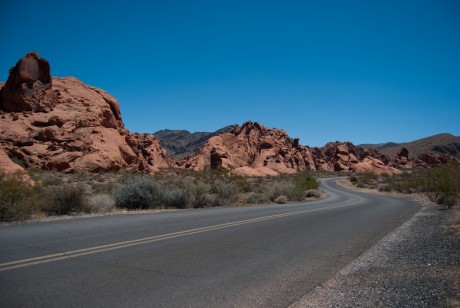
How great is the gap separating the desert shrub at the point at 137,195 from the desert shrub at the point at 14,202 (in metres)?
4.96

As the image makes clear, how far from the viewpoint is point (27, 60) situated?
43.7 metres

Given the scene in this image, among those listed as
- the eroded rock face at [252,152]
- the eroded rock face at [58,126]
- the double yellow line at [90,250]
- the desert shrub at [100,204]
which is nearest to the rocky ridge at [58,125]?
the eroded rock face at [58,126]

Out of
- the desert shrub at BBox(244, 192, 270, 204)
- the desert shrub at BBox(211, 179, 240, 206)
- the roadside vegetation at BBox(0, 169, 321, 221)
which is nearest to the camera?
the roadside vegetation at BBox(0, 169, 321, 221)

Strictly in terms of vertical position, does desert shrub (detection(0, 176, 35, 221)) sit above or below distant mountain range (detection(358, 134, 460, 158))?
below

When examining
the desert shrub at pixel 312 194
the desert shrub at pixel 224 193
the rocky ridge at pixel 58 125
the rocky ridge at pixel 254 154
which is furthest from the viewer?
the rocky ridge at pixel 254 154

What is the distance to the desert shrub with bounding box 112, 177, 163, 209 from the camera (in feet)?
53.7

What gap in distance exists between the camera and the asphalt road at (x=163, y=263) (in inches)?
181

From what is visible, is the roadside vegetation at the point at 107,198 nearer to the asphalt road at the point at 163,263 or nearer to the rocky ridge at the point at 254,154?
the asphalt road at the point at 163,263

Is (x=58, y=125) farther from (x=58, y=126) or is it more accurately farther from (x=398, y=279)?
(x=398, y=279)

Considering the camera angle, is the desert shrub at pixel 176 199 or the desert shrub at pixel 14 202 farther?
the desert shrub at pixel 176 199

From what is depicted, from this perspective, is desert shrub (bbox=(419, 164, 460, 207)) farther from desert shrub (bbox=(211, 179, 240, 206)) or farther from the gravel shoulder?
the gravel shoulder

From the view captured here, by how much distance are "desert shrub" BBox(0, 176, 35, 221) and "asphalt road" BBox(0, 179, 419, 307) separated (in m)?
1.48

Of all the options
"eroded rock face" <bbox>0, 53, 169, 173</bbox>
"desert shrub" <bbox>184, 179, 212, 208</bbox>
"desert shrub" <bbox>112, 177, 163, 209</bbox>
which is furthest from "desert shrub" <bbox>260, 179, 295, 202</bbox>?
"eroded rock face" <bbox>0, 53, 169, 173</bbox>

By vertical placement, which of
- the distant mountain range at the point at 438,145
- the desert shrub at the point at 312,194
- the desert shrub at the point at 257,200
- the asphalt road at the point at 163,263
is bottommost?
the desert shrub at the point at 312,194
